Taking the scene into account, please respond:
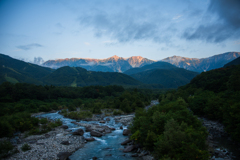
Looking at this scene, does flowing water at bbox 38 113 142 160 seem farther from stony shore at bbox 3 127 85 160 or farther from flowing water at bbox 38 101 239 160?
stony shore at bbox 3 127 85 160

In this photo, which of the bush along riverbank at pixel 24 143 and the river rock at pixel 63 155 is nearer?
the bush along riverbank at pixel 24 143

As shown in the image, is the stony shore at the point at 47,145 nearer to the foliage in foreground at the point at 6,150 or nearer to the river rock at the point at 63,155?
the river rock at the point at 63,155

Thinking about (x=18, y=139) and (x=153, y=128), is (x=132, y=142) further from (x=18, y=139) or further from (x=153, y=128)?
(x=18, y=139)

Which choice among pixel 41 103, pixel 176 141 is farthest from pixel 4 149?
pixel 41 103

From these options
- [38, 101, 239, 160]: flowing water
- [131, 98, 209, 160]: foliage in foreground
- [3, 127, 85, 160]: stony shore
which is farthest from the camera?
[38, 101, 239, 160]: flowing water

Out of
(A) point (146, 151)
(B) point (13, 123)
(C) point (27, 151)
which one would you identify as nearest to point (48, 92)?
(B) point (13, 123)

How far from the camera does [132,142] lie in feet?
95.6

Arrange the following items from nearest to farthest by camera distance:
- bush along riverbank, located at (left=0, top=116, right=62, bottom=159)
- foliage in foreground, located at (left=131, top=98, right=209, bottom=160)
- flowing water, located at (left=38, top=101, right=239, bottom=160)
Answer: foliage in foreground, located at (left=131, top=98, right=209, bottom=160)
bush along riverbank, located at (left=0, top=116, right=62, bottom=159)
flowing water, located at (left=38, top=101, right=239, bottom=160)

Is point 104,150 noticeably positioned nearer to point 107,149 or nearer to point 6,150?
point 107,149

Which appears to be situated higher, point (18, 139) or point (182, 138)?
point (182, 138)

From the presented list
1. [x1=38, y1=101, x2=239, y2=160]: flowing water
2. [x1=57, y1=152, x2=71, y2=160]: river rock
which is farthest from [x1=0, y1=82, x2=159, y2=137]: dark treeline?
[x1=38, y1=101, x2=239, y2=160]: flowing water

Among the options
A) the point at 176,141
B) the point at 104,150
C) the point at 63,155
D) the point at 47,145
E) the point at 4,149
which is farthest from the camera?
the point at 47,145

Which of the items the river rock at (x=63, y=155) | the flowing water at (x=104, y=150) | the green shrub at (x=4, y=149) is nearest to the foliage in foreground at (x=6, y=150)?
the green shrub at (x=4, y=149)

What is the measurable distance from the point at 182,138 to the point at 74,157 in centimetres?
1700
